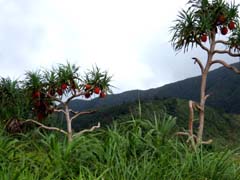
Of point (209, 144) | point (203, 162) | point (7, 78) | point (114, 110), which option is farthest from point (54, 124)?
point (114, 110)

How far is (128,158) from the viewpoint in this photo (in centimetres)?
756

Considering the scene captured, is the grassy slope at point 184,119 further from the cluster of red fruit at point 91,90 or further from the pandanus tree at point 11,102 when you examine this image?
the cluster of red fruit at point 91,90

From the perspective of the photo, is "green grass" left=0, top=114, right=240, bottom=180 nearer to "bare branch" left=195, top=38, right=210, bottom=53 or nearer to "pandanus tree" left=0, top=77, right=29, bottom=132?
"bare branch" left=195, top=38, right=210, bottom=53

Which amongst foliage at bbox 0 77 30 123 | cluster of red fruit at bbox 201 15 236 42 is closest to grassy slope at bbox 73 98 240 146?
foliage at bbox 0 77 30 123

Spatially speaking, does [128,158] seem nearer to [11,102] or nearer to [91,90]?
[91,90]

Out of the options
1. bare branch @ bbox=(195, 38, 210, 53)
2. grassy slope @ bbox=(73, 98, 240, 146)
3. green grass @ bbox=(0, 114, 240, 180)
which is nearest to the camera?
green grass @ bbox=(0, 114, 240, 180)

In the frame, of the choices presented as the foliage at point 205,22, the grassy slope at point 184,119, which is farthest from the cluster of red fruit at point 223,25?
the grassy slope at point 184,119

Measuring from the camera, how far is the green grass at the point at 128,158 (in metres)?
6.95

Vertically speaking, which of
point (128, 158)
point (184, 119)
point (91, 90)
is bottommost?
point (184, 119)

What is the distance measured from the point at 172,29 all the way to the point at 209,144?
4.42 meters

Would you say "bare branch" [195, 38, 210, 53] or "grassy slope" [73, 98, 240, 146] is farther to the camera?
"grassy slope" [73, 98, 240, 146]

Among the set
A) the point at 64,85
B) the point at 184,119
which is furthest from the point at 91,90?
the point at 184,119

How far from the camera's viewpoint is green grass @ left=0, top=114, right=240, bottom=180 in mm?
6953

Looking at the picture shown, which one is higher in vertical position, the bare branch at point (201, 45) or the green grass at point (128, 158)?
the bare branch at point (201, 45)
